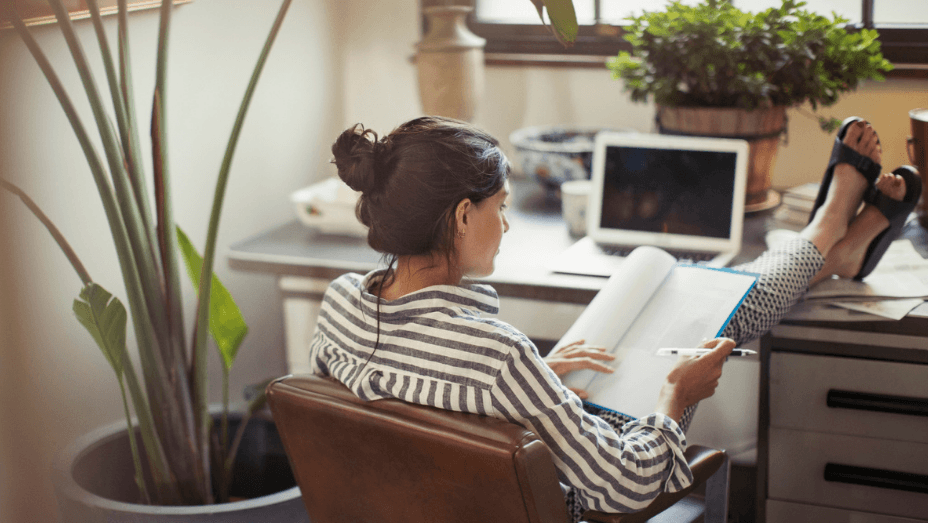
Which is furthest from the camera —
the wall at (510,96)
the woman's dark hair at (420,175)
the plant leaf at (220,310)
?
the wall at (510,96)

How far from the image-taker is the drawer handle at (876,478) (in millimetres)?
1273

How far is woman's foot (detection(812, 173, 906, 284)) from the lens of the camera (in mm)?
1426

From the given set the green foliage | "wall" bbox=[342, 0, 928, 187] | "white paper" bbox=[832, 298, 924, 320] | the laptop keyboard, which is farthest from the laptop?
"wall" bbox=[342, 0, 928, 187]

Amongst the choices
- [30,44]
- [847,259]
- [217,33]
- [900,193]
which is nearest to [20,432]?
[30,44]

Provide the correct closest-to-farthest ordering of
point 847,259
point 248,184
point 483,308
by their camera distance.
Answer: point 483,308
point 847,259
point 248,184

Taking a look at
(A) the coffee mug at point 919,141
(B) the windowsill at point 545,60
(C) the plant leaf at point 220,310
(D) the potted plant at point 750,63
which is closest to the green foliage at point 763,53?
(D) the potted plant at point 750,63

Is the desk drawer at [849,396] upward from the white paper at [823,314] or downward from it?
downward

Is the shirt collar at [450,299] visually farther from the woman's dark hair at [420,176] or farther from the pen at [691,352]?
the pen at [691,352]

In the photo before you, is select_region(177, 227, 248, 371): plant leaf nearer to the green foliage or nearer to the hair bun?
the hair bun

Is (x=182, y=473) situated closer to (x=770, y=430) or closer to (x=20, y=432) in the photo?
(x=20, y=432)

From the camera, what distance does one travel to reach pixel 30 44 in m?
1.02

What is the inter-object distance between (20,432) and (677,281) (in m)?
1.02

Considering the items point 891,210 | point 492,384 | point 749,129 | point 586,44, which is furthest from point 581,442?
point 586,44

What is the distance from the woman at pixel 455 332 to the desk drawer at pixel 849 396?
0.32 meters
